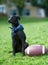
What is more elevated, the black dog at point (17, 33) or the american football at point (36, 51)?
the black dog at point (17, 33)

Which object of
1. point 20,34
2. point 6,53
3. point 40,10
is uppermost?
point 20,34

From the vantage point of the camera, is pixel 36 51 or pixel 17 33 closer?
pixel 36 51

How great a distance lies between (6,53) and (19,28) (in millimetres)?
1124

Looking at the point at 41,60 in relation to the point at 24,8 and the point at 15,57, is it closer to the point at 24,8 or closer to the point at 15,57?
the point at 15,57

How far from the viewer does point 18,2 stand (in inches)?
1876

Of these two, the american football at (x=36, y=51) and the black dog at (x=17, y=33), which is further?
the black dog at (x=17, y=33)

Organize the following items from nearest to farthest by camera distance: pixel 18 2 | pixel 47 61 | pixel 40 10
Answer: pixel 47 61, pixel 18 2, pixel 40 10

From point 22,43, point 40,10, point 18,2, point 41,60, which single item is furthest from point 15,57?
point 40,10

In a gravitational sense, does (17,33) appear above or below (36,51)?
above

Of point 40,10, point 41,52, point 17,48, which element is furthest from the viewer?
point 40,10

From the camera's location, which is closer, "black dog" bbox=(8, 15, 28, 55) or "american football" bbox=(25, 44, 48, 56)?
"american football" bbox=(25, 44, 48, 56)

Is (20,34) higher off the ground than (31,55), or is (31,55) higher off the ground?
(20,34)

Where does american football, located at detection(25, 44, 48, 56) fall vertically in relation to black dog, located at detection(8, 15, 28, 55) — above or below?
below

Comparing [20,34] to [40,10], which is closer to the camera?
[20,34]
